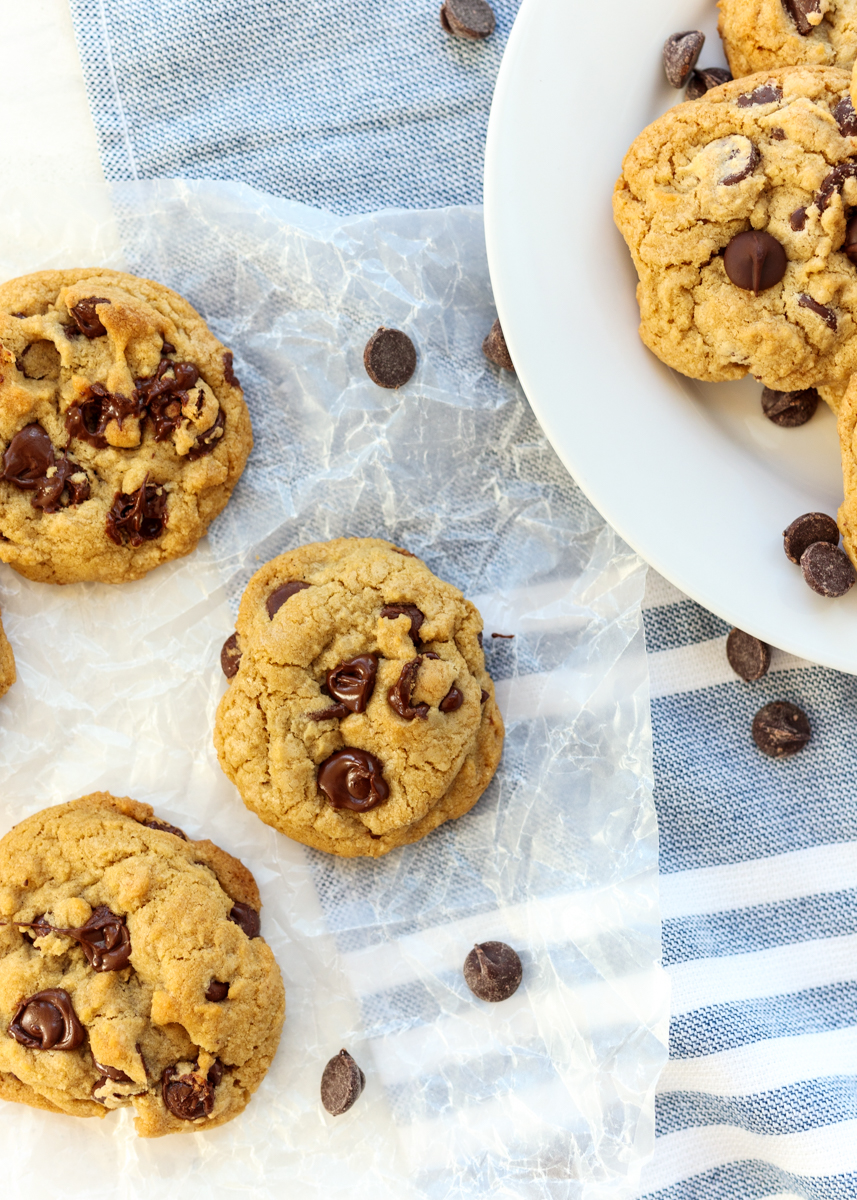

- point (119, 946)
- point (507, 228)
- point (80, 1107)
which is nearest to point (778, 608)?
point (507, 228)

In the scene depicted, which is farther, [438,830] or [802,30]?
[438,830]

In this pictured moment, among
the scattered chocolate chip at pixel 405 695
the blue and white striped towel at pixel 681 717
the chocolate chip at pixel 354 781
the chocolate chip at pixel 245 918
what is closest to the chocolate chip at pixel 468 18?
the blue and white striped towel at pixel 681 717

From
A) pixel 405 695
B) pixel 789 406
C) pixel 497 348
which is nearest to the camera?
pixel 405 695

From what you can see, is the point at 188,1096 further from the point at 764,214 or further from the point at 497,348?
the point at 764,214

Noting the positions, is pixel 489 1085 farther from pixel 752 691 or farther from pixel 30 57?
pixel 30 57

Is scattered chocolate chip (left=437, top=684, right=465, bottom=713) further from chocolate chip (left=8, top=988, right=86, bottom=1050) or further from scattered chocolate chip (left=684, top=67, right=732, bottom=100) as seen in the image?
scattered chocolate chip (left=684, top=67, right=732, bottom=100)

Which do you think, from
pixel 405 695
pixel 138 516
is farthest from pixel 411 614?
pixel 138 516

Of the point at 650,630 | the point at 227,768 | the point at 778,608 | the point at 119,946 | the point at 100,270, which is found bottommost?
Result: the point at 119,946
